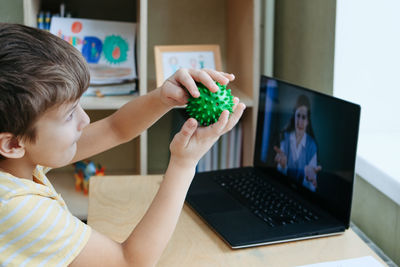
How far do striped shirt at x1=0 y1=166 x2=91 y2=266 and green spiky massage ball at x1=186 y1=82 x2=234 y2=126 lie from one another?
11.0 inches

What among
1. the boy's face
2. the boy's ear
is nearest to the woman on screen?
the boy's face

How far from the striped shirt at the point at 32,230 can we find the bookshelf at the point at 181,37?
100 cm

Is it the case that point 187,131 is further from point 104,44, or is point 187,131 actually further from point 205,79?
point 104,44

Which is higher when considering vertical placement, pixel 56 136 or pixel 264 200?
pixel 56 136

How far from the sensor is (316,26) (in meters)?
1.71

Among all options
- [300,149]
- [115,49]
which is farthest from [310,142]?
[115,49]

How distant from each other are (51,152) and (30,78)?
5.7 inches

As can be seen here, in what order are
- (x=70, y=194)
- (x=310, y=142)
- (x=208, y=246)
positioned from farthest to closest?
(x=70, y=194) < (x=310, y=142) < (x=208, y=246)

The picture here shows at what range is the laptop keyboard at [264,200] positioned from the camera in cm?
119

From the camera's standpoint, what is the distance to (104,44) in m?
2.00

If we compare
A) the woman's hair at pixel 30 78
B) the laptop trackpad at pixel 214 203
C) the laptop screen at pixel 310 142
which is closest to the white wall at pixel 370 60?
the laptop screen at pixel 310 142

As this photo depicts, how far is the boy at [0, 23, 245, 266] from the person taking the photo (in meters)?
0.85

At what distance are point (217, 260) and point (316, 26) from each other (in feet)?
3.06

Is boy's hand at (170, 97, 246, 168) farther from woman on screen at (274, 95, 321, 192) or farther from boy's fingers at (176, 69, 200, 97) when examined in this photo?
woman on screen at (274, 95, 321, 192)
